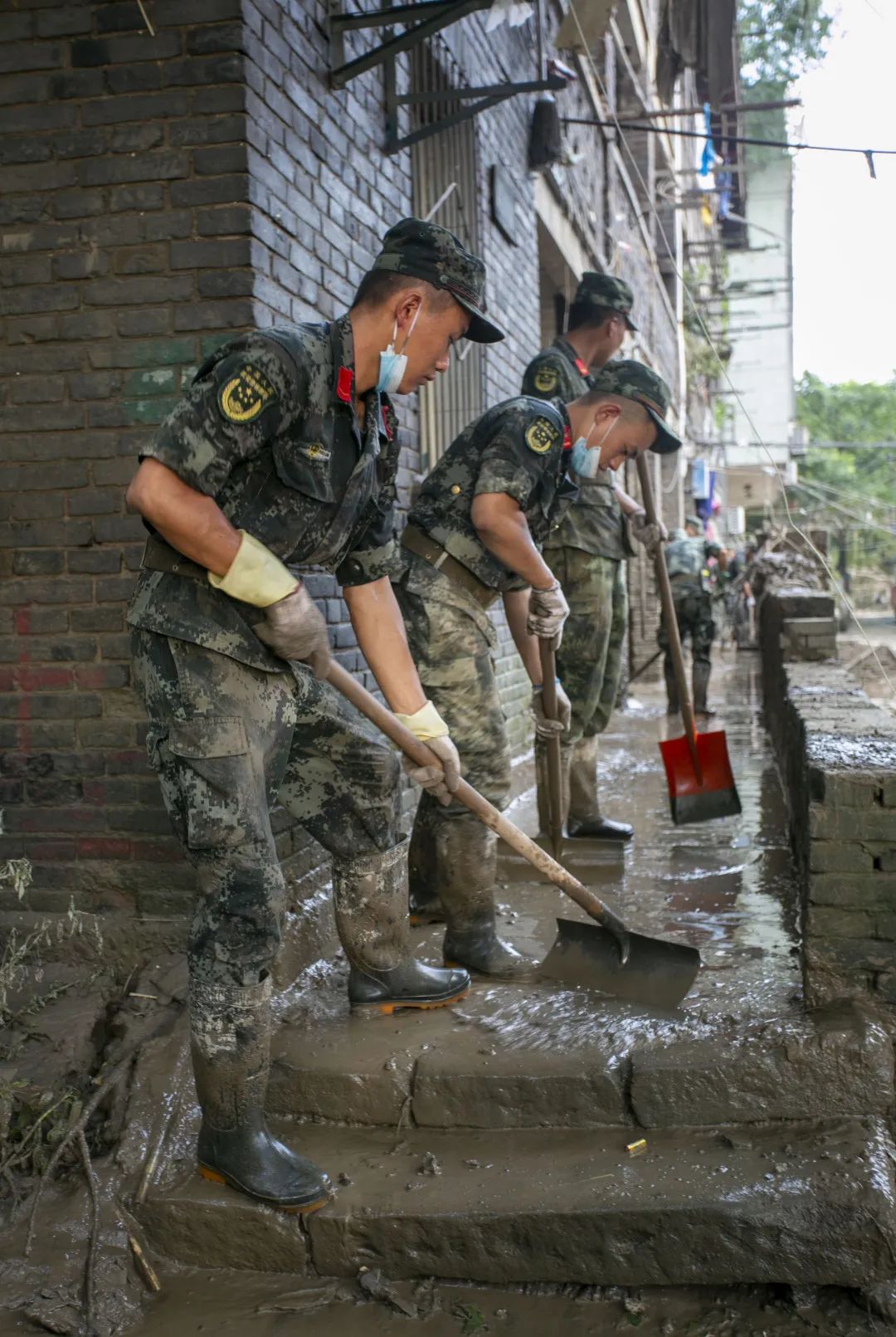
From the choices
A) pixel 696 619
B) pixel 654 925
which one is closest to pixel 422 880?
pixel 654 925

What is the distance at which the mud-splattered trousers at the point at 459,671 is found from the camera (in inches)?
133

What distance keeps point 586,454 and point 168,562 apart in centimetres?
229

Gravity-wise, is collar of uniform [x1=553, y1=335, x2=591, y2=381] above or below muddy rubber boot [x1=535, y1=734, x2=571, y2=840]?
above

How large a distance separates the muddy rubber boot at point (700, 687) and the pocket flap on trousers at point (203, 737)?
7077mm

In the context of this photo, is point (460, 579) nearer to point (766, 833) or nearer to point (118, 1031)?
point (118, 1031)

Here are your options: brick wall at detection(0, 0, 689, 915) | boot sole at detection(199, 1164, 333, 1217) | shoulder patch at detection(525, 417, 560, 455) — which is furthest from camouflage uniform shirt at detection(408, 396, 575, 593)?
boot sole at detection(199, 1164, 333, 1217)

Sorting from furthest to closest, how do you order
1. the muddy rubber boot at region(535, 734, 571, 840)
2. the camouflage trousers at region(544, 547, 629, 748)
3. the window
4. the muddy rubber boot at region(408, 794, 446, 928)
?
the window
the camouflage trousers at region(544, 547, 629, 748)
the muddy rubber boot at region(535, 734, 571, 840)
the muddy rubber boot at region(408, 794, 446, 928)

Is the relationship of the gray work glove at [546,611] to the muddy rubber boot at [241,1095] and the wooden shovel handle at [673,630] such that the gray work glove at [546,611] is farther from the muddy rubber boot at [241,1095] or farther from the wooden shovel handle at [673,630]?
the muddy rubber boot at [241,1095]

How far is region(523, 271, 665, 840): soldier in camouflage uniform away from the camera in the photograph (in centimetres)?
451

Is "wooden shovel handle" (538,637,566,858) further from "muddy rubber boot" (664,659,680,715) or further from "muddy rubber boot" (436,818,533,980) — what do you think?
"muddy rubber boot" (664,659,680,715)

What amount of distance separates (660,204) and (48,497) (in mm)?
15745

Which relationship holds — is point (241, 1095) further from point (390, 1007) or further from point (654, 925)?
point (654, 925)

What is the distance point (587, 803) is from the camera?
475cm

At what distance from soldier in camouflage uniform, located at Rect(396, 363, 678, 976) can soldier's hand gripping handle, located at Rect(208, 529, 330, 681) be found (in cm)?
110
